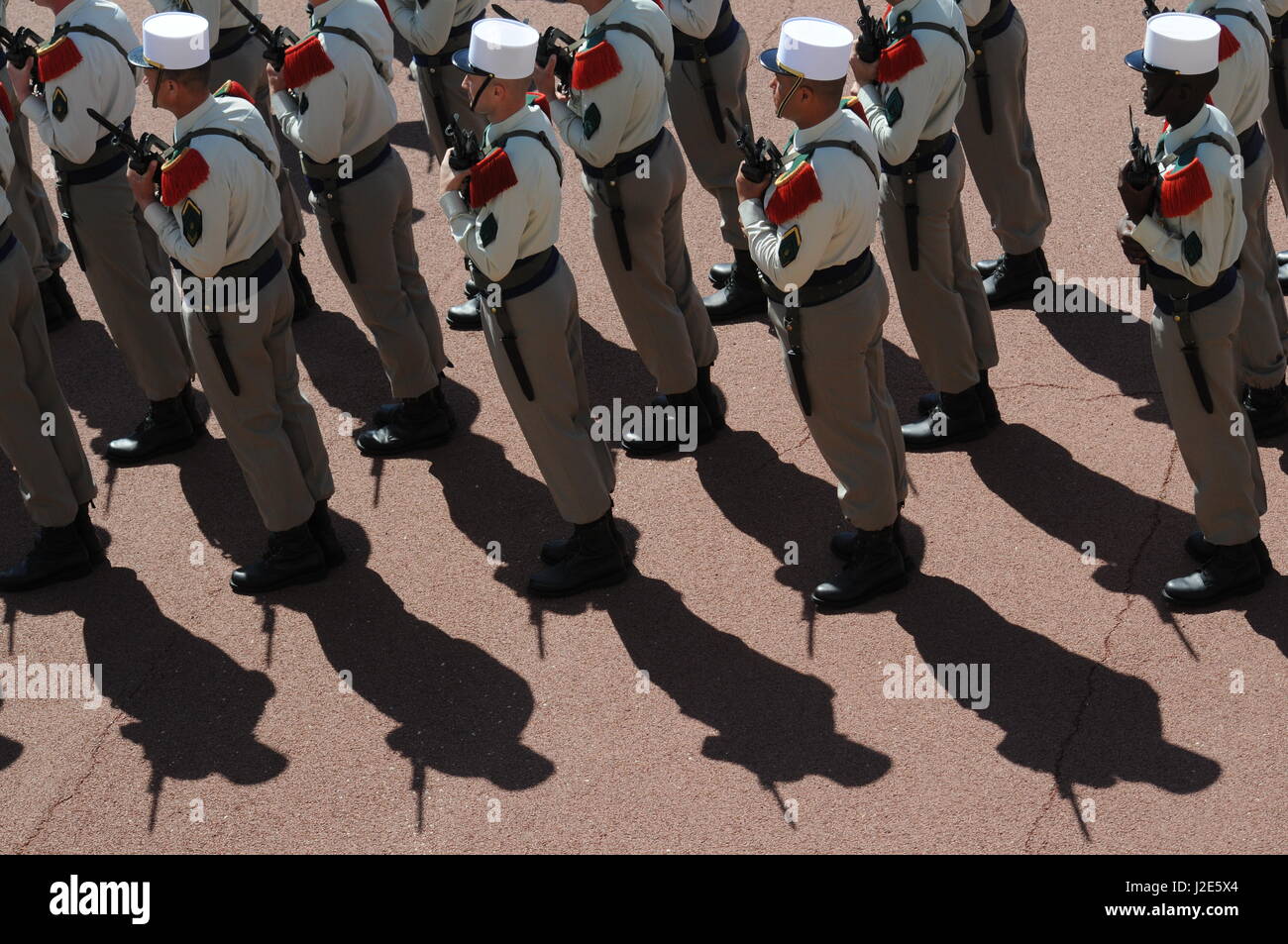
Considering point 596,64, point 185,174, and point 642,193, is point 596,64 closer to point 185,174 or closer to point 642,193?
point 642,193

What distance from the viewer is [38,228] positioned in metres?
9.61

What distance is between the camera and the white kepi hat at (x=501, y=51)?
662cm

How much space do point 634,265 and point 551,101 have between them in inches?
32.7


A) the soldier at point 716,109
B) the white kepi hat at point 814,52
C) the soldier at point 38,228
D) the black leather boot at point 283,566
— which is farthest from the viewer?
the soldier at point 38,228

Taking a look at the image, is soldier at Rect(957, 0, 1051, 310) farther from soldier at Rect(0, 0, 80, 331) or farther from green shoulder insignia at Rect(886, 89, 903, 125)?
soldier at Rect(0, 0, 80, 331)

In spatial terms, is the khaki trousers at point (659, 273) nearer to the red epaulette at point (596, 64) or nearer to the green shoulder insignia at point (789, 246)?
the red epaulette at point (596, 64)

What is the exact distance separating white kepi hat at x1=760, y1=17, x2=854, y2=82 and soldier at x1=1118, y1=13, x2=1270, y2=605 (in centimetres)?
111

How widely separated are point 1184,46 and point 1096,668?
232 cm

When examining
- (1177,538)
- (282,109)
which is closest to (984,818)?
(1177,538)

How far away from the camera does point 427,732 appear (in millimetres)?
6777

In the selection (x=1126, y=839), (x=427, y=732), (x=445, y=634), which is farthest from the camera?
(x=445, y=634)

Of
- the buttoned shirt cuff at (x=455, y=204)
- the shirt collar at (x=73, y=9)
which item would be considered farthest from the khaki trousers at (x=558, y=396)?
the shirt collar at (x=73, y=9)

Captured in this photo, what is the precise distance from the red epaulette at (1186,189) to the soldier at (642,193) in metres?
2.32

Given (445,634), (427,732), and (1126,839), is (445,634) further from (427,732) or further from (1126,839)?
(1126,839)
